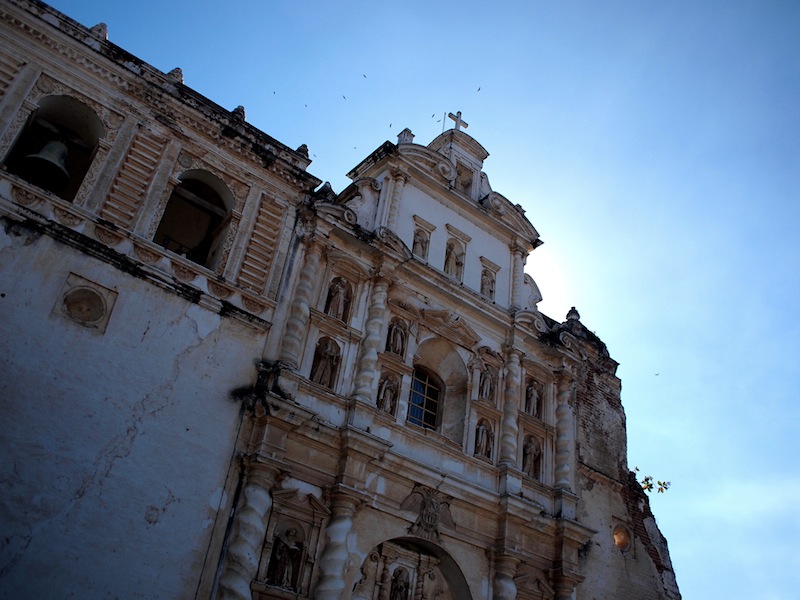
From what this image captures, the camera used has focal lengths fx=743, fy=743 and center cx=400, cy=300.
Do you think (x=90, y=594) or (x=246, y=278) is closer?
(x=90, y=594)

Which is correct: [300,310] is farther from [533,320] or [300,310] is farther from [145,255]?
[533,320]

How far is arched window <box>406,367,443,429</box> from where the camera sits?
1384cm

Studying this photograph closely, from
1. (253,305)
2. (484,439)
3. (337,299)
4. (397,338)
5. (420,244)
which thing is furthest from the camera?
(420,244)

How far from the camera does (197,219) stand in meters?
13.7

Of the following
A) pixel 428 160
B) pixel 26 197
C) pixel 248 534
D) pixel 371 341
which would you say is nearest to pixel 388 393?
pixel 371 341

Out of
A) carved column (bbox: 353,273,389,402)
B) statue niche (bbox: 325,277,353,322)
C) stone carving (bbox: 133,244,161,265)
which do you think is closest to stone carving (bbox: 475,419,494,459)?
carved column (bbox: 353,273,389,402)

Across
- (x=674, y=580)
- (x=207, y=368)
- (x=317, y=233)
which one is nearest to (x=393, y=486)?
(x=207, y=368)

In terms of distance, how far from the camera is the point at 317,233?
13.1m

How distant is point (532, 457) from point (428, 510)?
3.23 meters

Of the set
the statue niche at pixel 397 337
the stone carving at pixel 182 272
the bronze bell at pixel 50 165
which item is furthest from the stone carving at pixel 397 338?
the bronze bell at pixel 50 165

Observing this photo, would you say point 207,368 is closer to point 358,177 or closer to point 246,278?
point 246,278

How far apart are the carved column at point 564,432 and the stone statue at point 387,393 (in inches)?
157

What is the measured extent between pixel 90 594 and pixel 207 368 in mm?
3335

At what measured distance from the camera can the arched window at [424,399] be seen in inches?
545
